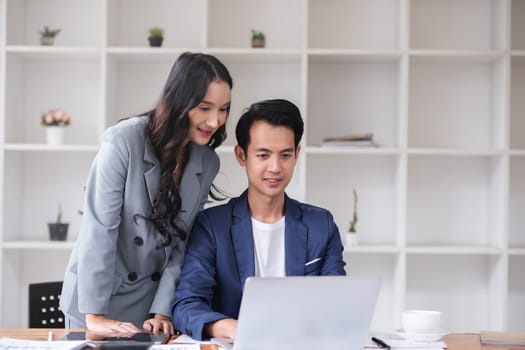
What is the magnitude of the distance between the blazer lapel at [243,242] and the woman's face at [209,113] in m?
0.25

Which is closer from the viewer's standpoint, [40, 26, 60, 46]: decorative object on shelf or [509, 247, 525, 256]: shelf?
[509, 247, 525, 256]: shelf

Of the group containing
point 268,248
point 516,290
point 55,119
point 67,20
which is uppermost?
point 67,20

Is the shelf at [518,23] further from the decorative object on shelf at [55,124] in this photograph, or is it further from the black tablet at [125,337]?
the black tablet at [125,337]

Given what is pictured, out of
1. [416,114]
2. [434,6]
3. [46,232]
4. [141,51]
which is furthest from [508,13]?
[46,232]

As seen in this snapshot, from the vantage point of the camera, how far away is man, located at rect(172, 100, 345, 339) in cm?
198

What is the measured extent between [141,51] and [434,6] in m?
1.62

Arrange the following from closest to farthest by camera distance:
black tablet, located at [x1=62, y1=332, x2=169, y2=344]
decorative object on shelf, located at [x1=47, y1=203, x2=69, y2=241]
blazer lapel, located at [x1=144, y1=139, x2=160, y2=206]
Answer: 1. black tablet, located at [x1=62, y1=332, x2=169, y2=344]
2. blazer lapel, located at [x1=144, y1=139, x2=160, y2=206]
3. decorative object on shelf, located at [x1=47, y1=203, x2=69, y2=241]

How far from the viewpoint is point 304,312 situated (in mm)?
1420

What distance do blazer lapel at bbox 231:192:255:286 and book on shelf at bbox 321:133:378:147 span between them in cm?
156

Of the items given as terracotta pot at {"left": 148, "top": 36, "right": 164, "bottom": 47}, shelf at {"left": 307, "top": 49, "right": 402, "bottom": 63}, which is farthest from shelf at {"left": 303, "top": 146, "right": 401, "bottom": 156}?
terracotta pot at {"left": 148, "top": 36, "right": 164, "bottom": 47}

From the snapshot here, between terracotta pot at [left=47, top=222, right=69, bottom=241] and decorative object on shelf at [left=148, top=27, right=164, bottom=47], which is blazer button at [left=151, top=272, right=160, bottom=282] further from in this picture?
decorative object on shelf at [left=148, top=27, right=164, bottom=47]

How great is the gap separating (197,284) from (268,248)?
25 cm

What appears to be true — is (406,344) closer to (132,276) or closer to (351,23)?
(132,276)

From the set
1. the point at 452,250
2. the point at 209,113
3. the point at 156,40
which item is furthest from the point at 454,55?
the point at 209,113
